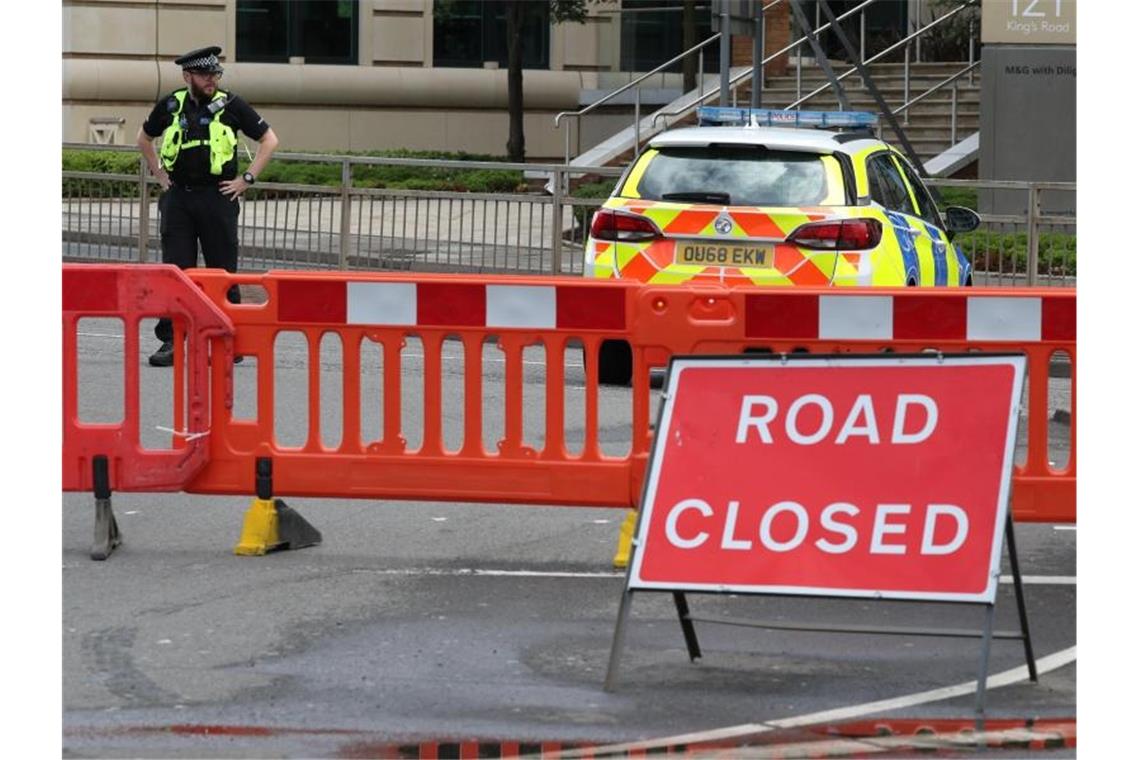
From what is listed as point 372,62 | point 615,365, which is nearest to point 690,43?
point 372,62

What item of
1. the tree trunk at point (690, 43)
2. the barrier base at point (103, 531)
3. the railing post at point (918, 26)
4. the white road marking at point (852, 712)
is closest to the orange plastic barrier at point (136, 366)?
the barrier base at point (103, 531)

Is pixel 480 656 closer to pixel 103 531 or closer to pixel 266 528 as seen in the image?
pixel 266 528

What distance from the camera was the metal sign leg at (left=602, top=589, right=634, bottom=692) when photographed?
6.70 m

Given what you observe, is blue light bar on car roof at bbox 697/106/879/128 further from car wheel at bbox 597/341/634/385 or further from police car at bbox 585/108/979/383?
car wheel at bbox 597/341/634/385

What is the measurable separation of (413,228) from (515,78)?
1503cm

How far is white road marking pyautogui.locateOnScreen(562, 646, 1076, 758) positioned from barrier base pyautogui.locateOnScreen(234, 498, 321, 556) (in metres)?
2.92

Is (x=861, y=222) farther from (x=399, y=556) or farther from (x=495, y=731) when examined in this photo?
(x=495, y=731)

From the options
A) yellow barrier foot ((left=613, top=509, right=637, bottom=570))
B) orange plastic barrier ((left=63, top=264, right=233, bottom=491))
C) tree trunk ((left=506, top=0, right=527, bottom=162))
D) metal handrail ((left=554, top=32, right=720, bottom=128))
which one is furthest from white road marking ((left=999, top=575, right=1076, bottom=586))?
tree trunk ((left=506, top=0, right=527, bottom=162))

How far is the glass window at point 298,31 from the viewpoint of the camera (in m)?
34.6

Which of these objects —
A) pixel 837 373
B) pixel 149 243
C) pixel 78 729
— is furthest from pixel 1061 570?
pixel 149 243

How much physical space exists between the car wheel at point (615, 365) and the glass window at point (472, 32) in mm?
22661

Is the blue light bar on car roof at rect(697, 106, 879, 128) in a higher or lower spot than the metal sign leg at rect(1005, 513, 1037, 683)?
higher

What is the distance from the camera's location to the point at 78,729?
20.6 ft

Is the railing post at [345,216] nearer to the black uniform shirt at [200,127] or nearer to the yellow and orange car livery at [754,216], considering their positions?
the black uniform shirt at [200,127]
